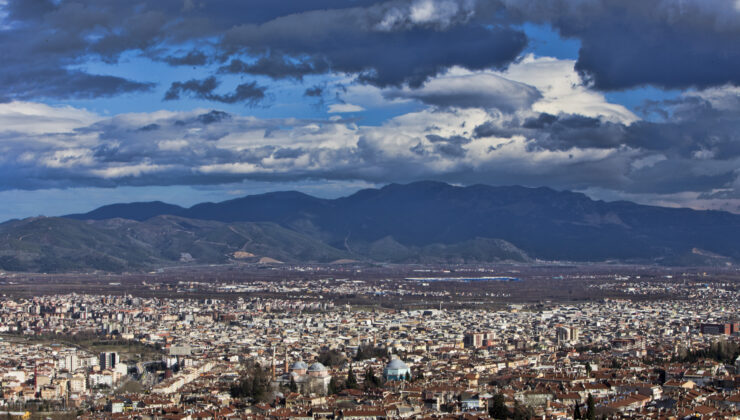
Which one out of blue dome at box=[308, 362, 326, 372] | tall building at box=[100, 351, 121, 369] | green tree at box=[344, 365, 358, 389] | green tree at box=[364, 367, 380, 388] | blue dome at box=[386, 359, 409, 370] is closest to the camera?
green tree at box=[344, 365, 358, 389]

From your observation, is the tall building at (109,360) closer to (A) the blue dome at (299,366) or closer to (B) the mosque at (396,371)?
(A) the blue dome at (299,366)

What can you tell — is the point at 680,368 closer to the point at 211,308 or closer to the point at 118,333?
the point at 118,333

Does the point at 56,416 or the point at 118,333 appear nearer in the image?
the point at 56,416

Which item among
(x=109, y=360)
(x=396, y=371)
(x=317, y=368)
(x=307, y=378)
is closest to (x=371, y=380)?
(x=307, y=378)

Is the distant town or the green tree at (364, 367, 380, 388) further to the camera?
the green tree at (364, 367, 380, 388)

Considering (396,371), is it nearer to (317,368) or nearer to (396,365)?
(396,365)

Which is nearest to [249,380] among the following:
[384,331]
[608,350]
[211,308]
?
[608,350]

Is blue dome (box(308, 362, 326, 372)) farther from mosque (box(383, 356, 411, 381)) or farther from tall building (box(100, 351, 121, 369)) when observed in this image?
tall building (box(100, 351, 121, 369))

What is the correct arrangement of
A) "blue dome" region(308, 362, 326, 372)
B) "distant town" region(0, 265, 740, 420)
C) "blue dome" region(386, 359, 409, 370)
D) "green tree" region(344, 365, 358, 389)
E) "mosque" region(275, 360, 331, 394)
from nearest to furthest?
1. "distant town" region(0, 265, 740, 420)
2. "green tree" region(344, 365, 358, 389)
3. "mosque" region(275, 360, 331, 394)
4. "blue dome" region(308, 362, 326, 372)
5. "blue dome" region(386, 359, 409, 370)

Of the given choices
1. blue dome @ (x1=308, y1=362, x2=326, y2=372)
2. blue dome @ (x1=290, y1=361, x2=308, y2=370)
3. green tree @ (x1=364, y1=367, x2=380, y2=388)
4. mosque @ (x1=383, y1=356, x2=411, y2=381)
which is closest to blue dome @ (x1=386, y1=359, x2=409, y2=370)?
mosque @ (x1=383, y1=356, x2=411, y2=381)
